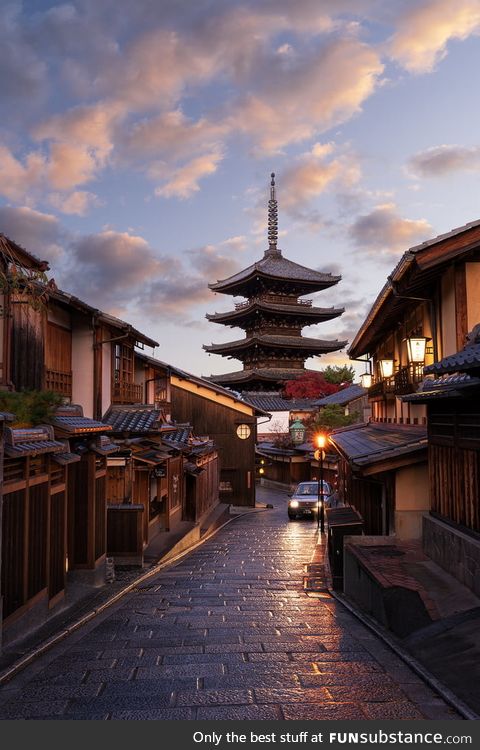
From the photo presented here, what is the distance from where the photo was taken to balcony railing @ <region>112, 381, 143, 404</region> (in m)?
20.2

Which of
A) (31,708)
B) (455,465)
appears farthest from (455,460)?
(31,708)

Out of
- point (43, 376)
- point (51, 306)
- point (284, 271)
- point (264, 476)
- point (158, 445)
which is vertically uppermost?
point (284, 271)

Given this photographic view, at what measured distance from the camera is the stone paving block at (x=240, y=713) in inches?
221

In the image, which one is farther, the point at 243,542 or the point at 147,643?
the point at 243,542

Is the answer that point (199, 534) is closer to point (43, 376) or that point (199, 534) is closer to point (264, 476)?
point (43, 376)

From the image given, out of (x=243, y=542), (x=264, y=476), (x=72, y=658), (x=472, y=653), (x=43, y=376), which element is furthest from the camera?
(x=264, y=476)

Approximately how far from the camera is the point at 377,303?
15852 millimetres

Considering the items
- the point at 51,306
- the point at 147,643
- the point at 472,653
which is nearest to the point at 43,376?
the point at 51,306

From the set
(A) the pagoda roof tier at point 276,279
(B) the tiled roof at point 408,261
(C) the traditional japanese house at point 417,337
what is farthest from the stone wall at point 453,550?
(A) the pagoda roof tier at point 276,279

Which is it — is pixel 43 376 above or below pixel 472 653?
above

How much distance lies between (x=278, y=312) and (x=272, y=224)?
14411 millimetres

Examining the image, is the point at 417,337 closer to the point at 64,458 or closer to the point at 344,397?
the point at 64,458

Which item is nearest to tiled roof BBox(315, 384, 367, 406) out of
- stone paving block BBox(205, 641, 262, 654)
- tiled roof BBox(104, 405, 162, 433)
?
tiled roof BBox(104, 405, 162, 433)

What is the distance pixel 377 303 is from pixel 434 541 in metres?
6.81
